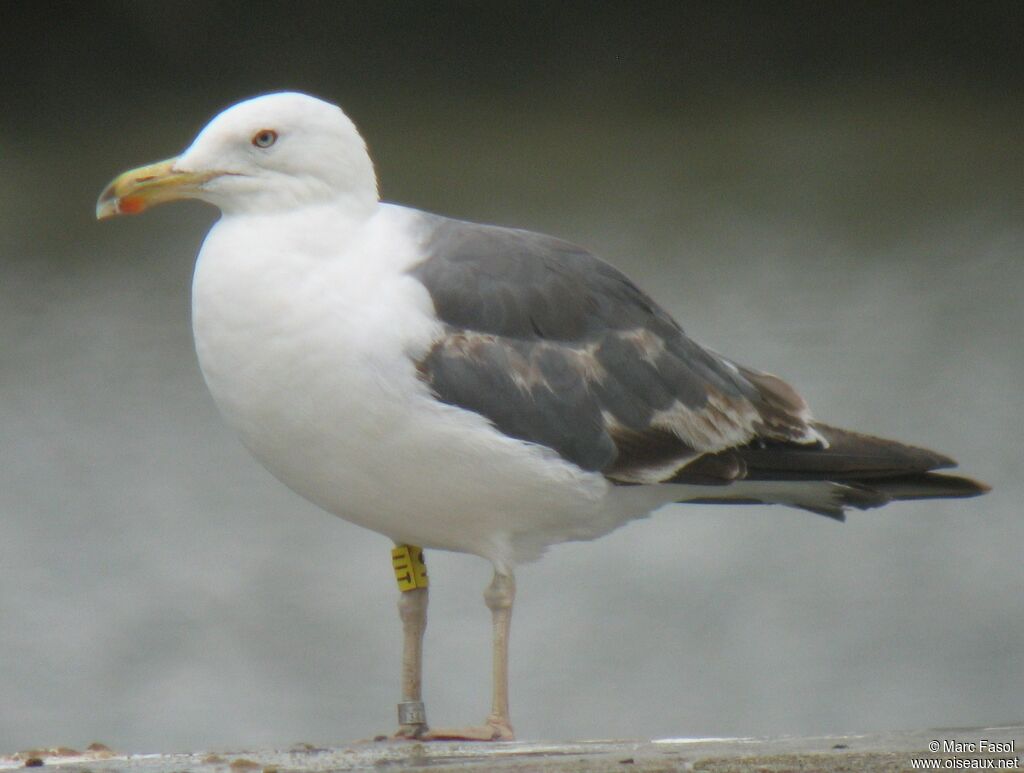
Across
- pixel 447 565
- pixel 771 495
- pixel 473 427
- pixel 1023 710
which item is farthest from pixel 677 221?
pixel 473 427

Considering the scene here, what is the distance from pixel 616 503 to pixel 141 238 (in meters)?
3.87

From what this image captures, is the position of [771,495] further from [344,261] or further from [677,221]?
[677,221]

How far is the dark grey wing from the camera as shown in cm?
288

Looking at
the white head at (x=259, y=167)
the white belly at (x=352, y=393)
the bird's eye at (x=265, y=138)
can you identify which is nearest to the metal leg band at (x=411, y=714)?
the white belly at (x=352, y=393)

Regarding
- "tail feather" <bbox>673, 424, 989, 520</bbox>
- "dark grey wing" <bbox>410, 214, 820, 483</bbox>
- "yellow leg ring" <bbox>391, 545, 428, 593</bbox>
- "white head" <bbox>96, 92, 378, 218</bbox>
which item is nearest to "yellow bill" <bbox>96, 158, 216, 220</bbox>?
"white head" <bbox>96, 92, 378, 218</bbox>

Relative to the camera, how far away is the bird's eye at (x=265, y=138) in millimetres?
2867

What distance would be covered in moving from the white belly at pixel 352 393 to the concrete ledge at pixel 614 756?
35 cm

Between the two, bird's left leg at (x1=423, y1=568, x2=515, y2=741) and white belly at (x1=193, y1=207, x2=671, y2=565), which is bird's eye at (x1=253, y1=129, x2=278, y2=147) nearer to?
white belly at (x1=193, y1=207, x2=671, y2=565)

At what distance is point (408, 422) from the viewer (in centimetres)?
277

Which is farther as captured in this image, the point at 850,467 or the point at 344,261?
the point at 850,467

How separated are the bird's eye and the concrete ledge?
870 millimetres

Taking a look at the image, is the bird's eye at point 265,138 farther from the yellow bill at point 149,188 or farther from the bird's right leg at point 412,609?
the bird's right leg at point 412,609

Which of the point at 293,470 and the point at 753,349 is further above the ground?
the point at 753,349

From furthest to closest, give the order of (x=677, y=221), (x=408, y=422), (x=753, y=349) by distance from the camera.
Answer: (x=677, y=221) < (x=753, y=349) < (x=408, y=422)
